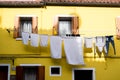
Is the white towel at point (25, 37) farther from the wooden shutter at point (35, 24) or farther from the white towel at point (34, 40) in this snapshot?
the wooden shutter at point (35, 24)

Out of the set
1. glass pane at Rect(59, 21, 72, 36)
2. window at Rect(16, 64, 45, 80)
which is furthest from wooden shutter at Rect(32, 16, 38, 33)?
window at Rect(16, 64, 45, 80)

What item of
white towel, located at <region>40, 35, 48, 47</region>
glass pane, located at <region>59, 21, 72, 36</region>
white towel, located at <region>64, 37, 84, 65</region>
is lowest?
white towel, located at <region>64, 37, 84, 65</region>

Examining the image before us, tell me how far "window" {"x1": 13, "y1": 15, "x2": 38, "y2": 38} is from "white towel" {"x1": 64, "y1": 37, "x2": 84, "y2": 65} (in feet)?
6.22

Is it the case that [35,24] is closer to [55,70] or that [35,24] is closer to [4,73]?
[55,70]

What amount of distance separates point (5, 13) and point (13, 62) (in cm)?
265

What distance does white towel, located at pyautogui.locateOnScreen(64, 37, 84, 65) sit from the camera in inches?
752

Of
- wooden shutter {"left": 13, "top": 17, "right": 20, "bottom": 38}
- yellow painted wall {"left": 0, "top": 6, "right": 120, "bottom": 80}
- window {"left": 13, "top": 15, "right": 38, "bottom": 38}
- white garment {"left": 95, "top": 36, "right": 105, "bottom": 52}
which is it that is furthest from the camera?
window {"left": 13, "top": 15, "right": 38, "bottom": 38}

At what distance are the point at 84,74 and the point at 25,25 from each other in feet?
13.5

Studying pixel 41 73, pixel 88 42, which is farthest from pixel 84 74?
pixel 41 73

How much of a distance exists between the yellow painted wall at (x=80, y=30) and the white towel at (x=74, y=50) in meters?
0.51

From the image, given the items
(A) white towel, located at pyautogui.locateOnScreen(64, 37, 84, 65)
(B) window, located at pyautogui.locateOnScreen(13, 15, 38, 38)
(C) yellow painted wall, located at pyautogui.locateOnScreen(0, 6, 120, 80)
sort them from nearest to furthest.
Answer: (A) white towel, located at pyautogui.locateOnScreen(64, 37, 84, 65)
(C) yellow painted wall, located at pyautogui.locateOnScreen(0, 6, 120, 80)
(B) window, located at pyautogui.locateOnScreen(13, 15, 38, 38)

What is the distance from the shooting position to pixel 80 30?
19.9 m

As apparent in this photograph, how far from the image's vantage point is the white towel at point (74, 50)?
1909 centimetres

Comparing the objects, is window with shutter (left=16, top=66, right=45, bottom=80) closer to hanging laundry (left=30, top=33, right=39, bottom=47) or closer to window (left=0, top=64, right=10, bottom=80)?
window (left=0, top=64, right=10, bottom=80)
